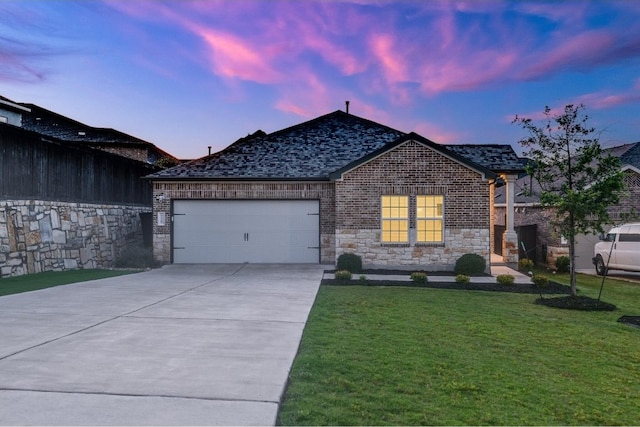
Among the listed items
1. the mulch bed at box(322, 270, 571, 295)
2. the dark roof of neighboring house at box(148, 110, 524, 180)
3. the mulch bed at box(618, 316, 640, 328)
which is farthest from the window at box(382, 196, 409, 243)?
the mulch bed at box(618, 316, 640, 328)

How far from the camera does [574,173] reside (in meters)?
11.8

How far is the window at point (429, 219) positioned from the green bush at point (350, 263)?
2460 millimetres

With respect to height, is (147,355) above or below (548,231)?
below

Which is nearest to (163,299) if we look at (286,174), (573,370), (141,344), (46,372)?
(141,344)

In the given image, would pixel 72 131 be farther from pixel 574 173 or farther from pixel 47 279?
pixel 574 173

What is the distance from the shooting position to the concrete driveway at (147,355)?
406cm

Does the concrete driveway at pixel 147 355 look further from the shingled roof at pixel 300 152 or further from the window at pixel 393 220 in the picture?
the shingled roof at pixel 300 152

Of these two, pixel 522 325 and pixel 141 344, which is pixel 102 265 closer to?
pixel 141 344

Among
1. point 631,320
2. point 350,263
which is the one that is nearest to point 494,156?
point 350,263

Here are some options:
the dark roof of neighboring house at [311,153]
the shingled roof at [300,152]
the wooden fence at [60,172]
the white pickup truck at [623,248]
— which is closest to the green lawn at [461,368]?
the white pickup truck at [623,248]

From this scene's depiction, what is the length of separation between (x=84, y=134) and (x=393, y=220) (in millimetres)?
28590

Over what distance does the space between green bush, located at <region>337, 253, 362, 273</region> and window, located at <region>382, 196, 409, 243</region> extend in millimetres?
1391

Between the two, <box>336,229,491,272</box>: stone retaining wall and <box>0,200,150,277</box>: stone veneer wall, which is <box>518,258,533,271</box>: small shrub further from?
<box>0,200,150,277</box>: stone veneer wall

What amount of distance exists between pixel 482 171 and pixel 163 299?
1213 cm
